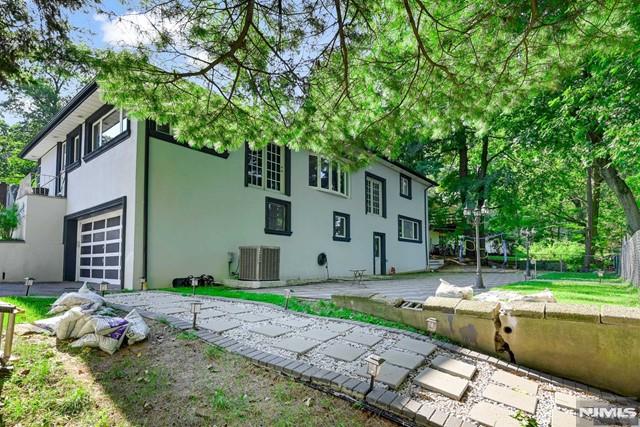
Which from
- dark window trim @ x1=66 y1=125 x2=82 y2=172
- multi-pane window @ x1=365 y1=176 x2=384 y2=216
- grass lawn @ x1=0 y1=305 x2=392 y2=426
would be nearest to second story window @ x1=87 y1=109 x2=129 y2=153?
dark window trim @ x1=66 y1=125 x2=82 y2=172

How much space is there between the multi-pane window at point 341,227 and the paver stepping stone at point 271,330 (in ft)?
31.6

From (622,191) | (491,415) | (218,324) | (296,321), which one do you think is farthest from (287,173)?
(622,191)

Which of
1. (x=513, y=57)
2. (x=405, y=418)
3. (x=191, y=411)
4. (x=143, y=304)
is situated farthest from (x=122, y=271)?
(x=513, y=57)

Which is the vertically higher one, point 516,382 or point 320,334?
point 320,334

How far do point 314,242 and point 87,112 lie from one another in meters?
8.04

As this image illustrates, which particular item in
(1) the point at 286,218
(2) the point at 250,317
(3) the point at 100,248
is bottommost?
(2) the point at 250,317

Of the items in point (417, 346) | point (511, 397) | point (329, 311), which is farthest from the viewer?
point (329, 311)

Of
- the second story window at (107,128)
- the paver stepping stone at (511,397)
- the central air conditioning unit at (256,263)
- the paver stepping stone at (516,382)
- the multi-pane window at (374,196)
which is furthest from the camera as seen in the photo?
the multi-pane window at (374,196)

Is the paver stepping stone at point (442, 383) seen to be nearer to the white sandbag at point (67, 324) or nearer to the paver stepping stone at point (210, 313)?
the paver stepping stone at point (210, 313)

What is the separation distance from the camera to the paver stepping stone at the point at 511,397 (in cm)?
287

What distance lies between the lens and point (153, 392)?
2721mm

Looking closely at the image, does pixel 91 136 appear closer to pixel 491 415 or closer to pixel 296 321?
pixel 296 321

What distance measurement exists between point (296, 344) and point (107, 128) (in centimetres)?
912

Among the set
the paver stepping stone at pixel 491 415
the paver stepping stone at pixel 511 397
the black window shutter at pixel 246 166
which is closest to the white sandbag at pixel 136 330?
the paver stepping stone at pixel 491 415
